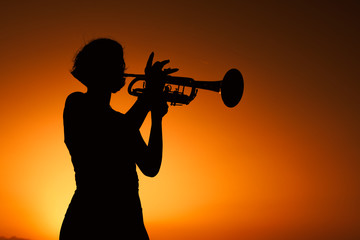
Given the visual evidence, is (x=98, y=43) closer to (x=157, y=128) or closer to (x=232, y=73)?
(x=157, y=128)

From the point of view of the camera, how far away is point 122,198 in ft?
7.01

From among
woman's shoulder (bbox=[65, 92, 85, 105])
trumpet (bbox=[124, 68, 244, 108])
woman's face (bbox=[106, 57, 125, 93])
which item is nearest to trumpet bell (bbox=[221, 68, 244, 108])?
trumpet (bbox=[124, 68, 244, 108])

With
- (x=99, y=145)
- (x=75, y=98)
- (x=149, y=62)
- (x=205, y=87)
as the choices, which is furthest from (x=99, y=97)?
(x=205, y=87)

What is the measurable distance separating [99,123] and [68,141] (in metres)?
0.20

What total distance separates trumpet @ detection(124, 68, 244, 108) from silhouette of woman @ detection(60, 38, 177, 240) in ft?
5.09

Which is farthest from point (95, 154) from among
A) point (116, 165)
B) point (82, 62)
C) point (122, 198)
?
point (82, 62)

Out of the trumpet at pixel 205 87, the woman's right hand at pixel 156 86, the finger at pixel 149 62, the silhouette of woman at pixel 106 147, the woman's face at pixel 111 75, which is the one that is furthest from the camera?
the trumpet at pixel 205 87

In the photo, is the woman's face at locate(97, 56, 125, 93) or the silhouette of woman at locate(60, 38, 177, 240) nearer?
the silhouette of woman at locate(60, 38, 177, 240)

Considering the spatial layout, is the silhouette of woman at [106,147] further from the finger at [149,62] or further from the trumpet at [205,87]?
the trumpet at [205,87]

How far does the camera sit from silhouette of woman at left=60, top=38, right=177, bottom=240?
212cm

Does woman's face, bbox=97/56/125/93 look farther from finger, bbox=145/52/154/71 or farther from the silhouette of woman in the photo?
finger, bbox=145/52/154/71

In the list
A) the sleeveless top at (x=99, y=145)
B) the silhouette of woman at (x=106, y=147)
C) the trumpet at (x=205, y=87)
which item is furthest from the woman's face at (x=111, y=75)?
the trumpet at (x=205, y=87)

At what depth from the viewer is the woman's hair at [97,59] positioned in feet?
7.95

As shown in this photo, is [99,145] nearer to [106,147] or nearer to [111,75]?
[106,147]
